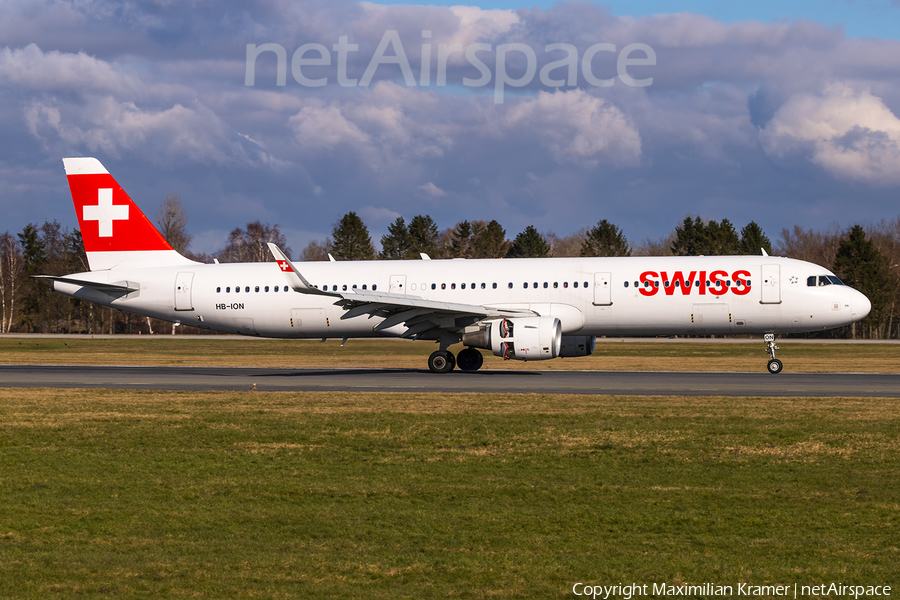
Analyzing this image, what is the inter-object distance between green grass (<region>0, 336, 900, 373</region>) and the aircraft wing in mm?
5290

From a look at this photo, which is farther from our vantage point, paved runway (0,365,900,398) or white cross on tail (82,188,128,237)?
white cross on tail (82,188,128,237)

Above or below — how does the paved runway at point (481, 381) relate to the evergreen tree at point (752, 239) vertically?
below

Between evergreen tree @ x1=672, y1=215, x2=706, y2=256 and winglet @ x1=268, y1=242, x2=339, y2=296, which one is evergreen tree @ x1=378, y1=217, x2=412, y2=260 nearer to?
evergreen tree @ x1=672, y1=215, x2=706, y2=256

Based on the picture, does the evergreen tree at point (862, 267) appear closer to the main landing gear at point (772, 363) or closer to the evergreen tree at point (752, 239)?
the evergreen tree at point (752, 239)

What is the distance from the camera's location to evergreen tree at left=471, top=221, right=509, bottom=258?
4193 inches

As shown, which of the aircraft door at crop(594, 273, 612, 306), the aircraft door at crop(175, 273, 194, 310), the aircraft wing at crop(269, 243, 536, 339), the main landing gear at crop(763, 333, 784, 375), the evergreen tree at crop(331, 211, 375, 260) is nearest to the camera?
the aircraft wing at crop(269, 243, 536, 339)

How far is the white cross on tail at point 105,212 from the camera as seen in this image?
3488 centimetres

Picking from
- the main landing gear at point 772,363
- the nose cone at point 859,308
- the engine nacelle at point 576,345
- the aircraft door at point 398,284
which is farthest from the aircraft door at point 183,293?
the nose cone at point 859,308

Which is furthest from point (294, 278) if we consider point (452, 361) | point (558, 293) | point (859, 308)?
point (859, 308)

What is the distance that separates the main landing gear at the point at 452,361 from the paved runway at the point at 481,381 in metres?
0.50

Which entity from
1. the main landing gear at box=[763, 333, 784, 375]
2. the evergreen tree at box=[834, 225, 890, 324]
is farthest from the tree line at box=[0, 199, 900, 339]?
the main landing gear at box=[763, 333, 784, 375]

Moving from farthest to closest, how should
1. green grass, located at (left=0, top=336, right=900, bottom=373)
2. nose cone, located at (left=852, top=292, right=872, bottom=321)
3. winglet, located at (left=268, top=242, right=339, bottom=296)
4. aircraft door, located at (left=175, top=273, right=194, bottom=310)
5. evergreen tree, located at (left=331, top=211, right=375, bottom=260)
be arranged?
1. evergreen tree, located at (left=331, top=211, right=375, bottom=260)
2. green grass, located at (left=0, top=336, right=900, bottom=373)
3. aircraft door, located at (left=175, top=273, right=194, bottom=310)
4. nose cone, located at (left=852, top=292, right=872, bottom=321)
5. winglet, located at (left=268, top=242, right=339, bottom=296)

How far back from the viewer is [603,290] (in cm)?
2962

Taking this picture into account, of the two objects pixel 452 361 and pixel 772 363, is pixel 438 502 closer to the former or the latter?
pixel 452 361
